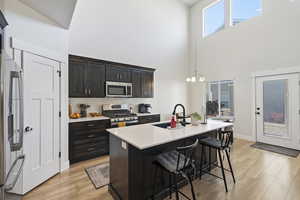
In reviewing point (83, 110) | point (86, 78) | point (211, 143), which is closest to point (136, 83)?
point (86, 78)

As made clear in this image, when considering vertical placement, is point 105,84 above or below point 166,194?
above

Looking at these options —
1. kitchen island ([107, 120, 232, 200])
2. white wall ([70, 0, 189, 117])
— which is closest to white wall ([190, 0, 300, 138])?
white wall ([70, 0, 189, 117])

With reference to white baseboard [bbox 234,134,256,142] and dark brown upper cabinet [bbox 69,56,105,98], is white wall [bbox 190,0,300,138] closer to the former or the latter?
white baseboard [bbox 234,134,256,142]

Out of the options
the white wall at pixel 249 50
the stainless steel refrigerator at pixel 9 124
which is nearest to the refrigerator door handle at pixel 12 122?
the stainless steel refrigerator at pixel 9 124

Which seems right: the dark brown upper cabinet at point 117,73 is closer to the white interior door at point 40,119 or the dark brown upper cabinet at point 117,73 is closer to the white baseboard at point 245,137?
the white interior door at point 40,119

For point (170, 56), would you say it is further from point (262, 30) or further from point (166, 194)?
point (166, 194)

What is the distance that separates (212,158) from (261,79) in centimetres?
327

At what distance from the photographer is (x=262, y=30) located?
4418 millimetres

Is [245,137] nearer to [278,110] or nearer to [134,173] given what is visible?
[278,110]

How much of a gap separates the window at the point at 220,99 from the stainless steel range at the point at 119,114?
3.32 meters

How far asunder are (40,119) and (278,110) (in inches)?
231

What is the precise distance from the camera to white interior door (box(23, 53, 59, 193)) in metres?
2.17

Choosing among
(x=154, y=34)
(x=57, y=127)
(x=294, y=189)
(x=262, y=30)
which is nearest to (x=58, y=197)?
(x=57, y=127)

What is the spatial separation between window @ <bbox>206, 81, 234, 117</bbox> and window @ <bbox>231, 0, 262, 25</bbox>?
2.26 meters
